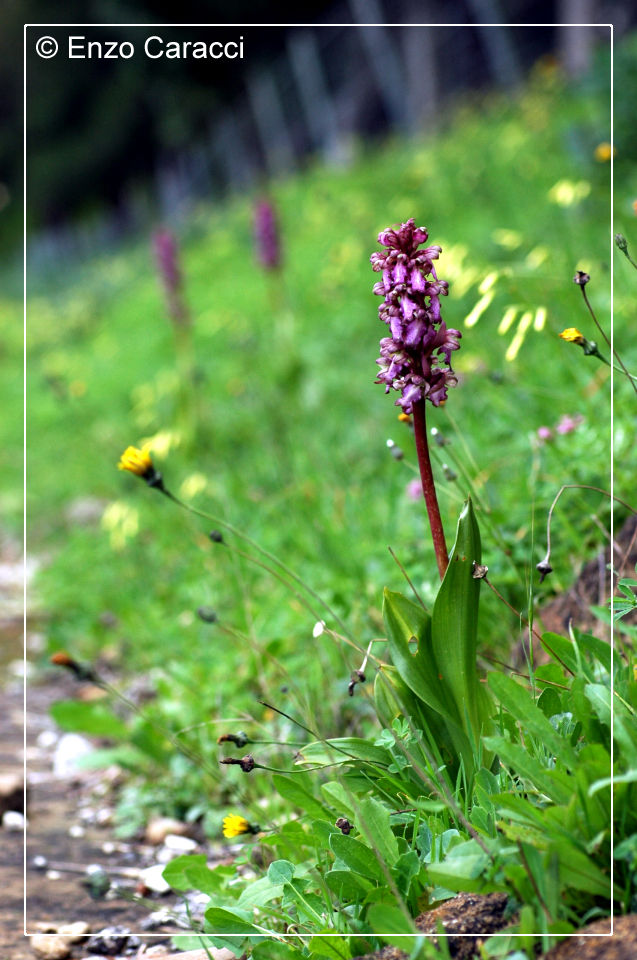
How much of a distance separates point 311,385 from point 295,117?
11.0 m

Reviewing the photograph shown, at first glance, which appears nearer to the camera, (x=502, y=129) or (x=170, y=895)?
(x=170, y=895)

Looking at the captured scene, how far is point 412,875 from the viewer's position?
1142 mm

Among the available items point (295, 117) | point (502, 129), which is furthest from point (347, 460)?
point (295, 117)

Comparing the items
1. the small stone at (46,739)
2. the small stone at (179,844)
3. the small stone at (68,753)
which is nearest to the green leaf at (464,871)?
the small stone at (179,844)

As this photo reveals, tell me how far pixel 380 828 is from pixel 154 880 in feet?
2.02

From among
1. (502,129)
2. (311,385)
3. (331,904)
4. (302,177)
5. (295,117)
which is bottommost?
(331,904)

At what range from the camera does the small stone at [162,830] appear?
1.85m

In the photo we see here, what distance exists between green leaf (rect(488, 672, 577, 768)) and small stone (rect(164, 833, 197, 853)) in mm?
953

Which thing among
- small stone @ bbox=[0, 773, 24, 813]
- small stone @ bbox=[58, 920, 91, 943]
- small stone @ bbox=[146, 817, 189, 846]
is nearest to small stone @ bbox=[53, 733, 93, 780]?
small stone @ bbox=[0, 773, 24, 813]

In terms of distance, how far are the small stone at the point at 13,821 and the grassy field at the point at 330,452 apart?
0.26m

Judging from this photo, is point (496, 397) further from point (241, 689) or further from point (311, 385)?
point (311, 385)

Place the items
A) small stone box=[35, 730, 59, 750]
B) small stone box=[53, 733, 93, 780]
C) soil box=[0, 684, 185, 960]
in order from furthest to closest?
1. small stone box=[35, 730, 59, 750]
2. small stone box=[53, 733, 93, 780]
3. soil box=[0, 684, 185, 960]

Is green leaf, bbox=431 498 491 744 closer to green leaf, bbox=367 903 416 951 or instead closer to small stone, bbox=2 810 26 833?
green leaf, bbox=367 903 416 951

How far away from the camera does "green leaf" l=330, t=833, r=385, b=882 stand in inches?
46.2
